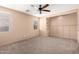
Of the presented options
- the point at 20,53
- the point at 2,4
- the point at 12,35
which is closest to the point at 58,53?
the point at 20,53

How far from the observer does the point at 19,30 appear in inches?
64.9

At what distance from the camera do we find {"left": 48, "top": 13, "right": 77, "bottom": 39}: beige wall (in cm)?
167

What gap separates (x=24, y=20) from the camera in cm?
173

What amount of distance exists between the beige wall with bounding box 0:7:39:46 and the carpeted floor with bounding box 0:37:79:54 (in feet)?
0.32

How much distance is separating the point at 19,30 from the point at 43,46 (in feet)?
1.82

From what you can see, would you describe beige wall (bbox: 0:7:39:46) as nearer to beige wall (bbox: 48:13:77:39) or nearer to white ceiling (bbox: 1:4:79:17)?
white ceiling (bbox: 1:4:79:17)

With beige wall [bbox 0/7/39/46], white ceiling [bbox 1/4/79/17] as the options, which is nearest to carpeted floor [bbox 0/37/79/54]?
beige wall [bbox 0/7/39/46]

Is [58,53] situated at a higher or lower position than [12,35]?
lower

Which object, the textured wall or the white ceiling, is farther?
the textured wall

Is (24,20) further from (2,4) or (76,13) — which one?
(76,13)

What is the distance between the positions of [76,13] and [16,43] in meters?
1.22

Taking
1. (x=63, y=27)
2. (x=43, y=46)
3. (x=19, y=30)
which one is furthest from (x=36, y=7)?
(x=43, y=46)
